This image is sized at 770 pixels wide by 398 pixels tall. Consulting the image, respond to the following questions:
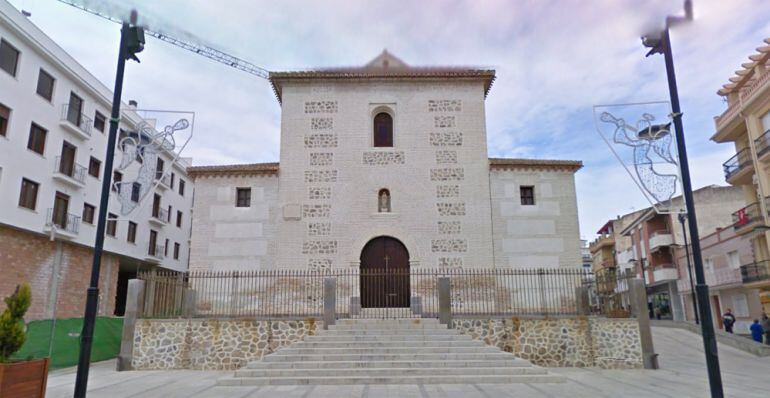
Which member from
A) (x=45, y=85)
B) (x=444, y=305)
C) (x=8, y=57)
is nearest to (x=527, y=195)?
(x=444, y=305)

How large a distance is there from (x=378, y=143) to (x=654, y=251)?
2643cm

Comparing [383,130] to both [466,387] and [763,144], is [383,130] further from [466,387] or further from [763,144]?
[763,144]

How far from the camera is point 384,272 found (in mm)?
15500

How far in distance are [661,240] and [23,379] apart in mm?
35941

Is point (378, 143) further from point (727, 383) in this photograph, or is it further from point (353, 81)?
point (727, 383)

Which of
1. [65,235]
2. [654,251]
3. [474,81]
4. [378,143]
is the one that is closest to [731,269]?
[654,251]

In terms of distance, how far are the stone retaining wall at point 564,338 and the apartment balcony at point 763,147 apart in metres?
13.8

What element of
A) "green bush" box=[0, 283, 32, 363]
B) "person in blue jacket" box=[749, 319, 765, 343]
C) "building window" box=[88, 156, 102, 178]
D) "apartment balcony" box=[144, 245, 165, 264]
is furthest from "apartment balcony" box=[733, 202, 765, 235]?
"apartment balcony" box=[144, 245, 165, 264]

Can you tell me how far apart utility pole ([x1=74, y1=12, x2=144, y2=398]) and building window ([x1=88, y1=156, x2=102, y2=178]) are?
1855 centimetres

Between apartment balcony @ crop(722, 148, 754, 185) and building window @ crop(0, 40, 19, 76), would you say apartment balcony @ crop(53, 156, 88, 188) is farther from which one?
apartment balcony @ crop(722, 148, 754, 185)

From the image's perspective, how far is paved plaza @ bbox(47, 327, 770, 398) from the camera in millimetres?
7973

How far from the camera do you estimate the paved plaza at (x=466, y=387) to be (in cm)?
797

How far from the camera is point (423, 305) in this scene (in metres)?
14.8

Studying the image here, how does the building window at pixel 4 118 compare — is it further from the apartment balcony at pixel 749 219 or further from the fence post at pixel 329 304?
the apartment balcony at pixel 749 219
